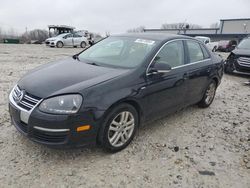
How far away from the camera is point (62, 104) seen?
2.55m

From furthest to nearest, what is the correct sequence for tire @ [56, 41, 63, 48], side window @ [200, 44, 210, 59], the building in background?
the building in background < tire @ [56, 41, 63, 48] < side window @ [200, 44, 210, 59]

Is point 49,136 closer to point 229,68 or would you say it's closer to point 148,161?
point 148,161

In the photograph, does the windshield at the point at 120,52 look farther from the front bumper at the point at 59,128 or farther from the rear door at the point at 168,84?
the front bumper at the point at 59,128

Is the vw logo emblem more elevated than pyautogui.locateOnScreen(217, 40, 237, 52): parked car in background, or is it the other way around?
the vw logo emblem

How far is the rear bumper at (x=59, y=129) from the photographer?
2.51 meters

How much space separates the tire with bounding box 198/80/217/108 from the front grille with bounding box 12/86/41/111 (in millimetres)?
3400

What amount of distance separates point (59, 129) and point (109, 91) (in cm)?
71

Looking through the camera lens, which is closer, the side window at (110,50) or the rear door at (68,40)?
the side window at (110,50)

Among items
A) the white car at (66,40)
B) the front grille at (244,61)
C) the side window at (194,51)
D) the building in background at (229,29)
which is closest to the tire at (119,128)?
the side window at (194,51)

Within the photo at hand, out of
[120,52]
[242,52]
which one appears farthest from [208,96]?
[242,52]

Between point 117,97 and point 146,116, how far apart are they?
721 millimetres

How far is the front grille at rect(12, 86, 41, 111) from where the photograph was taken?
262 cm

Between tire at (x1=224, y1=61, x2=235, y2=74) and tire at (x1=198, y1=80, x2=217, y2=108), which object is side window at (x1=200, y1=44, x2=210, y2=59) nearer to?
tire at (x1=198, y1=80, x2=217, y2=108)

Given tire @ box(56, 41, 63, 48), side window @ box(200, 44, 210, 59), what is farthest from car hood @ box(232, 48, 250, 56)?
tire @ box(56, 41, 63, 48)
